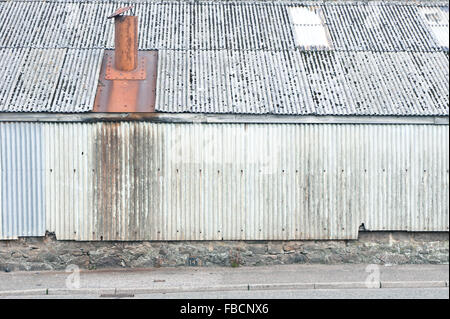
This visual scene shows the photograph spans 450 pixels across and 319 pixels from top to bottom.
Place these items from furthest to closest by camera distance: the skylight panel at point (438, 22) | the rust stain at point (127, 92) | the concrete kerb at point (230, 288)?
1. the skylight panel at point (438, 22)
2. the rust stain at point (127, 92)
3. the concrete kerb at point (230, 288)

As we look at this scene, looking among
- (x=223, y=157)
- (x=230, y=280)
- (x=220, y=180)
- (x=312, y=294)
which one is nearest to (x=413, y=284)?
(x=312, y=294)

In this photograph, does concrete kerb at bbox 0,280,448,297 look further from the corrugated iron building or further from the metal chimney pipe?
the metal chimney pipe

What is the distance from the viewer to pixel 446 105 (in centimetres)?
1783

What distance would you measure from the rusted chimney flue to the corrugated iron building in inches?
25.9

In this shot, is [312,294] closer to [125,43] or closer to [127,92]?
[127,92]

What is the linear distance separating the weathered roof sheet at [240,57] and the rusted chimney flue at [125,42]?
2.23ft

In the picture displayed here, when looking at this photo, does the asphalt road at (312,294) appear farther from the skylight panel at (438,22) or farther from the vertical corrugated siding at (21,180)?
the skylight panel at (438,22)

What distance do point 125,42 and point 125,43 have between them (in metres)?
0.03

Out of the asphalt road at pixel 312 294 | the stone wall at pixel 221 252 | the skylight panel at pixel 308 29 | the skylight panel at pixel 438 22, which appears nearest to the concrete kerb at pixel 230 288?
the asphalt road at pixel 312 294

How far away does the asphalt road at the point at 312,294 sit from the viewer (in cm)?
1425

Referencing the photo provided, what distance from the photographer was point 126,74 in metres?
18.4

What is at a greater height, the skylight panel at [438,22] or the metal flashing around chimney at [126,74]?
the skylight panel at [438,22]

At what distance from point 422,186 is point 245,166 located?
13.7 feet

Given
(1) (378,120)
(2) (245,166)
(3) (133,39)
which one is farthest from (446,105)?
(3) (133,39)
